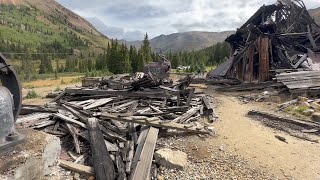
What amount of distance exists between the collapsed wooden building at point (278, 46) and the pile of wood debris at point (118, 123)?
9.60 m

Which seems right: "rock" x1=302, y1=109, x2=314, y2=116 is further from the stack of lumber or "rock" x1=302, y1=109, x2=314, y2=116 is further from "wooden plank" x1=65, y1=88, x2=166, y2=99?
"wooden plank" x1=65, y1=88, x2=166, y2=99

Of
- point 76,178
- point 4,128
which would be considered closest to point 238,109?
point 76,178

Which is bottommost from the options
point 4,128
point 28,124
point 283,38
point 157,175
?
point 157,175

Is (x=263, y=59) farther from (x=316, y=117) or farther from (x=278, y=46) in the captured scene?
(x=316, y=117)

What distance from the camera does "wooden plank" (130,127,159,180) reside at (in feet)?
22.9

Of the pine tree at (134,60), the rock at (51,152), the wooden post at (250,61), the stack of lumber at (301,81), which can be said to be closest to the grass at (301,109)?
the stack of lumber at (301,81)

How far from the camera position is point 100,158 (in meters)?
7.39

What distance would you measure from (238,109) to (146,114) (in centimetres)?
579

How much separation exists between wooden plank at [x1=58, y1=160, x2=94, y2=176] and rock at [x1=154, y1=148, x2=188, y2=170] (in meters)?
1.96

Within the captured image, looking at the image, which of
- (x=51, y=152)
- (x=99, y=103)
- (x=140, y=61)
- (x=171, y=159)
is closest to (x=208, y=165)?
(x=171, y=159)

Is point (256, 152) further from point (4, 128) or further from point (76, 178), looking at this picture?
point (4, 128)

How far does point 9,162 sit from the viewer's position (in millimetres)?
5520

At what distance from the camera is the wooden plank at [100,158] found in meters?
6.77

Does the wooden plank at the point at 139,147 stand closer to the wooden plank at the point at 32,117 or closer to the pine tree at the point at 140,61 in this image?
the wooden plank at the point at 32,117
